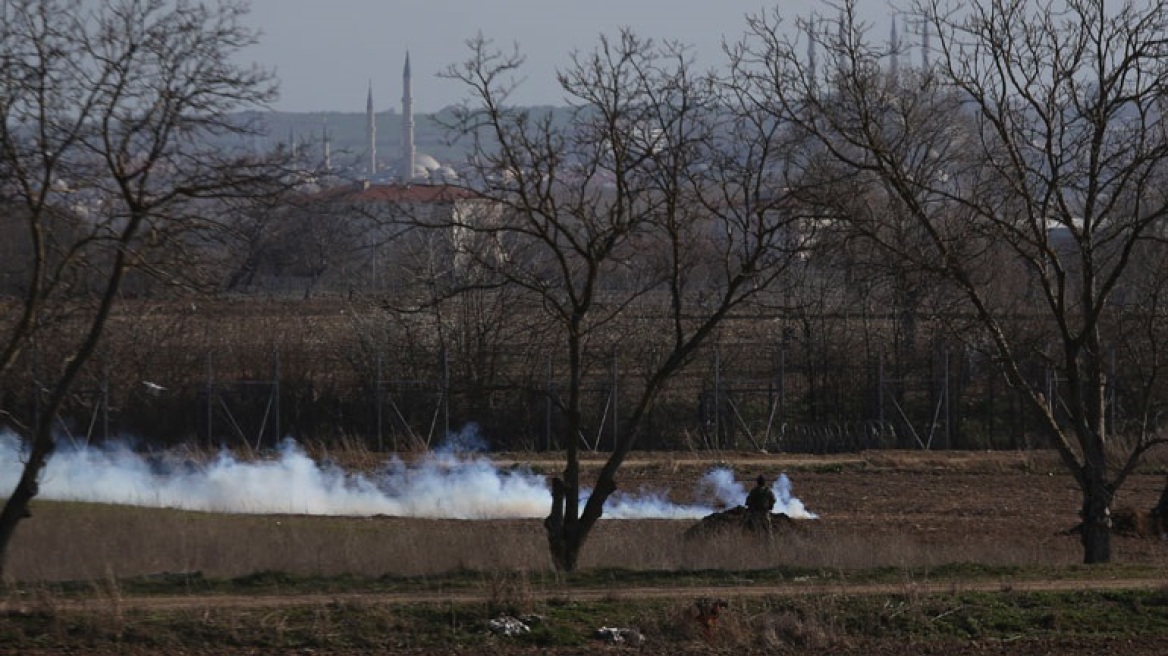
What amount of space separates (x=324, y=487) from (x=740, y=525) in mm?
13009

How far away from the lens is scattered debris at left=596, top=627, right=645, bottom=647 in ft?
45.6

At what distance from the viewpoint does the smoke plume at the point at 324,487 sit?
30031 mm

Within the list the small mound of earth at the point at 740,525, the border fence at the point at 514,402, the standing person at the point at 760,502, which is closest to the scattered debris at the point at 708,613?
the small mound of earth at the point at 740,525

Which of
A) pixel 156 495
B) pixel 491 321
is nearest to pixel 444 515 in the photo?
pixel 156 495

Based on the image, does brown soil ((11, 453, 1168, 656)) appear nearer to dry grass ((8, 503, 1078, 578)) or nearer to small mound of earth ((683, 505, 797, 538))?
dry grass ((8, 503, 1078, 578))

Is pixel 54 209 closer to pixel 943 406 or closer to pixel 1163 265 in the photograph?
pixel 1163 265

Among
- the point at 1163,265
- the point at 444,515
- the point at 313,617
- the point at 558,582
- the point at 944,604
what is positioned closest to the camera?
the point at 313,617

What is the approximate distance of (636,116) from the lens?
713 inches

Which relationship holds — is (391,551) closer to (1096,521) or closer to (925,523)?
(1096,521)

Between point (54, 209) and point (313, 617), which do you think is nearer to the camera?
point (313, 617)

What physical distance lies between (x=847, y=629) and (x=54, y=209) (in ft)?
29.0

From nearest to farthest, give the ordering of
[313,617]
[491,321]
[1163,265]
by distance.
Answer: [313,617] → [1163,265] → [491,321]

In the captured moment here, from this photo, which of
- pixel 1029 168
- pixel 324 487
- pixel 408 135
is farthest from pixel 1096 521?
pixel 408 135

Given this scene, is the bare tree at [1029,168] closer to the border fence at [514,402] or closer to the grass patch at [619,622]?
the grass patch at [619,622]
